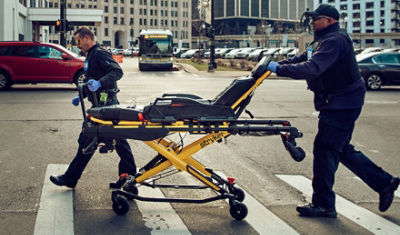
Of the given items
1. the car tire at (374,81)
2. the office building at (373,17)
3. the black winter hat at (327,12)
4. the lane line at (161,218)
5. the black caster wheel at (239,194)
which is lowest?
the lane line at (161,218)

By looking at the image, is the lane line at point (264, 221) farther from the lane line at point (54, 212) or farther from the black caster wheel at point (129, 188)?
the lane line at point (54, 212)

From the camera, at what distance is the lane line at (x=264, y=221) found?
15.6 feet

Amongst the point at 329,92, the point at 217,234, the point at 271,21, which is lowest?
the point at 217,234

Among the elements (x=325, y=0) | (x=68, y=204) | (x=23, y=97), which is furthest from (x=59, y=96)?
(x=325, y=0)

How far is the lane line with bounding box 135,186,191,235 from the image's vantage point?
4715mm

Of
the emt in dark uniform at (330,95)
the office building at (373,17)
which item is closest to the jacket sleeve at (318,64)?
the emt in dark uniform at (330,95)

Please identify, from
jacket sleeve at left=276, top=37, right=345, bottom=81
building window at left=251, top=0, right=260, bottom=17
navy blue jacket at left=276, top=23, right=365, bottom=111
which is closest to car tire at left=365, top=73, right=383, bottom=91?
navy blue jacket at left=276, top=23, right=365, bottom=111

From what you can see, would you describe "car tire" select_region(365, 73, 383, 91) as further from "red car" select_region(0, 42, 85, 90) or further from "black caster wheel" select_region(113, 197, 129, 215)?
"black caster wheel" select_region(113, 197, 129, 215)

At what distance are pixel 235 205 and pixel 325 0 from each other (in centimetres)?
15114

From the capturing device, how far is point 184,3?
568ft

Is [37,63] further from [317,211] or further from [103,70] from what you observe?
[317,211]

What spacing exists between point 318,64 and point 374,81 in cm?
1664

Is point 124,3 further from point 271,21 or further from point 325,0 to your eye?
point 325,0

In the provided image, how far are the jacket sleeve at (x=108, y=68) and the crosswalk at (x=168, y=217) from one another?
1.26 metres
